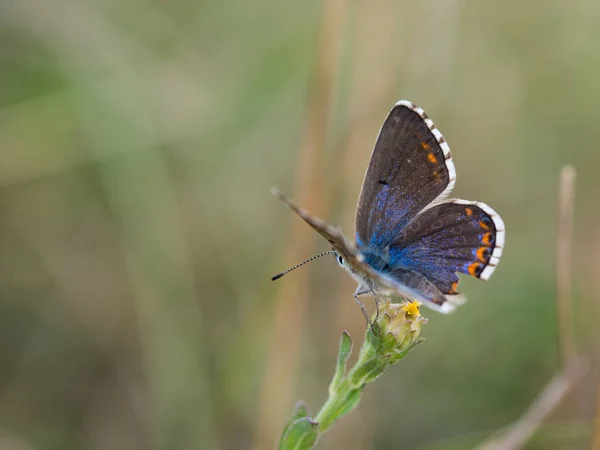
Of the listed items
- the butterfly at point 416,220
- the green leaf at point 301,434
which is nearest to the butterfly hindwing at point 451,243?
the butterfly at point 416,220

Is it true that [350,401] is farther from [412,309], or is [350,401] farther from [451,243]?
[451,243]

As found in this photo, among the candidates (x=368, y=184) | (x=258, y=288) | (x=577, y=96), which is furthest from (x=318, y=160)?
(x=577, y=96)

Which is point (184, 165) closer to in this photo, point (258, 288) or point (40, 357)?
point (258, 288)

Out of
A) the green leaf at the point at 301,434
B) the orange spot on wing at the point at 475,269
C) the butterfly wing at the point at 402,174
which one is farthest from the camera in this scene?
the butterfly wing at the point at 402,174

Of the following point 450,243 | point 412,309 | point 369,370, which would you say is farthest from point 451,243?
point 369,370

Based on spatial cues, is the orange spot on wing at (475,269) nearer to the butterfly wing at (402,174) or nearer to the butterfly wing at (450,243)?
the butterfly wing at (450,243)

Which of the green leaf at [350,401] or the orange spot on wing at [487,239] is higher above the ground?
the orange spot on wing at [487,239]
